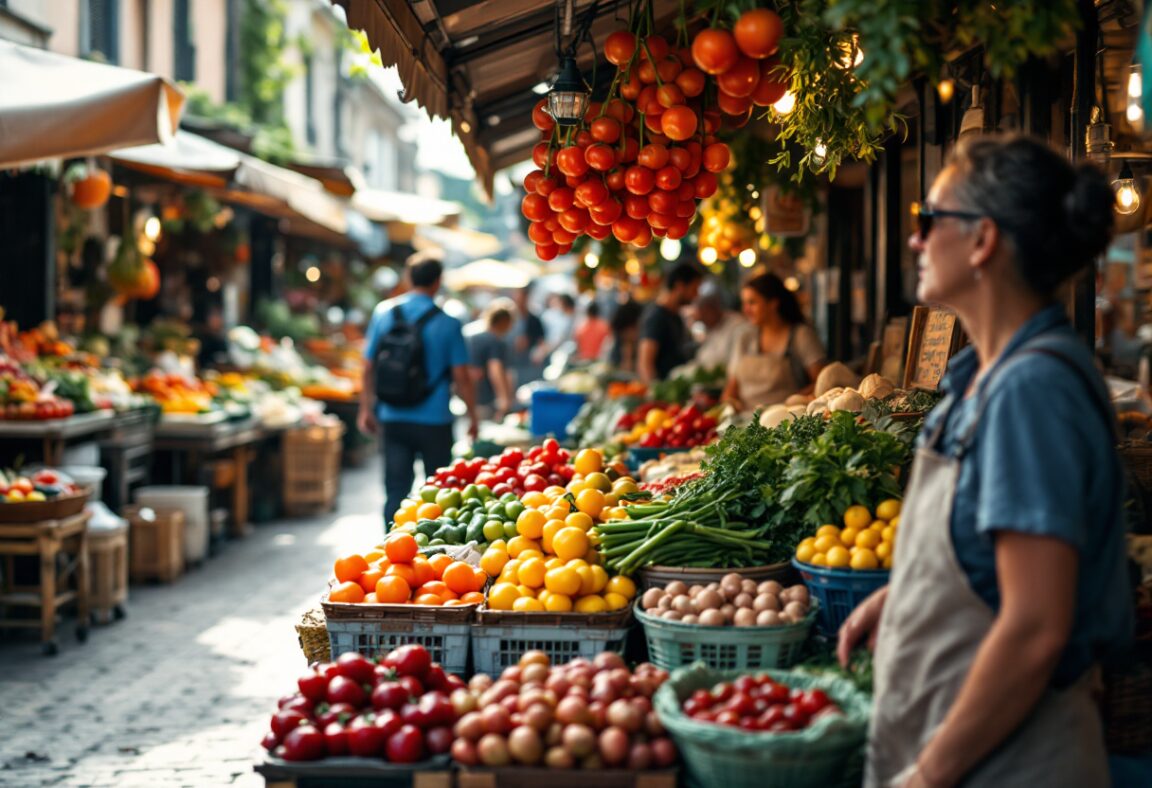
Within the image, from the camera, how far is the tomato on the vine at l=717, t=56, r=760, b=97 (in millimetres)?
3475

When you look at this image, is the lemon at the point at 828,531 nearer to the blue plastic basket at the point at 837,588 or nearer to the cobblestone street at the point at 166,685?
the blue plastic basket at the point at 837,588

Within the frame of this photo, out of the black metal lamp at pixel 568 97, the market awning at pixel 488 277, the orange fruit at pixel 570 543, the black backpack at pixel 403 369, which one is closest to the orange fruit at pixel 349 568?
the orange fruit at pixel 570 543

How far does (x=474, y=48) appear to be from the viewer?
541 cm

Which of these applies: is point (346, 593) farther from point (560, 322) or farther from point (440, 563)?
point (560, 322)

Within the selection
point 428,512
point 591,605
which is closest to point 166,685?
point 428,512

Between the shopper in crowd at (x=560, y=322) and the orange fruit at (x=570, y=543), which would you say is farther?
the shopper in crowd at (x=560, y=322)

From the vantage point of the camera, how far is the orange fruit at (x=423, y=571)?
379 centimetres

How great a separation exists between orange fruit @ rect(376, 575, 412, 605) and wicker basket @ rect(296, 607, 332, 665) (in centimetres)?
40

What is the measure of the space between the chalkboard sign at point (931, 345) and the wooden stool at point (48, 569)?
503 centimetres

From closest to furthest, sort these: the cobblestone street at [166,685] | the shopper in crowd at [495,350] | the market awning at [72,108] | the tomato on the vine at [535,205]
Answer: the tomato on the vine at [535,205] → the cobblestone street at [166,685] → the market awning at [72,108] → the shopper in crowd at [495,350]

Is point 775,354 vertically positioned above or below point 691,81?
below

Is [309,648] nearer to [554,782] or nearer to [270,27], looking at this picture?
[554,782]

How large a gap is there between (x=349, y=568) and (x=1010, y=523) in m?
2.29

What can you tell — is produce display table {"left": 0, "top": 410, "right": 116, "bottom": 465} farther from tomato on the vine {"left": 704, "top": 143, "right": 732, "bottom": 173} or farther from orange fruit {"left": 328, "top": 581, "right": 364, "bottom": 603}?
tomato on the vine {"left": 704, "top": 143, "right": 732, "bottom": 173}
